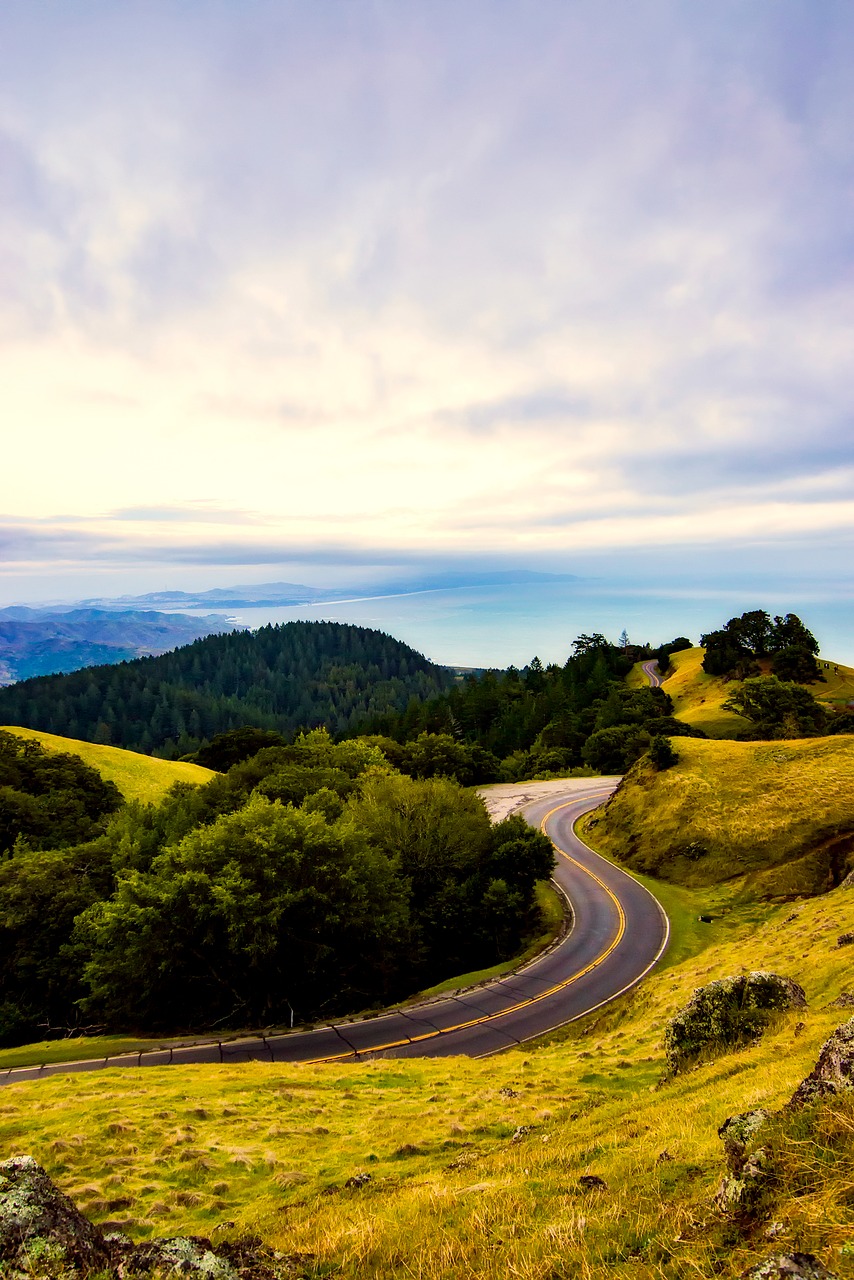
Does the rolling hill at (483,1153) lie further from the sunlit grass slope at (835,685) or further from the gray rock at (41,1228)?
the sunlit grass slope at (835,685)

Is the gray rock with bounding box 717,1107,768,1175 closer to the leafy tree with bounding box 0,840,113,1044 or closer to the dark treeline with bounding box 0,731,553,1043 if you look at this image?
the dark treeline with bounding box 0,731,553,1043

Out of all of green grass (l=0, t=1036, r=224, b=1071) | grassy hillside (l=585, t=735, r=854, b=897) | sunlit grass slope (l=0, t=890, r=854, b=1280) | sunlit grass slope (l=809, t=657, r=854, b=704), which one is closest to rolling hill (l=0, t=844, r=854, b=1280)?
sunlit grass slope (l=0, t=890, r=854, b=1280)

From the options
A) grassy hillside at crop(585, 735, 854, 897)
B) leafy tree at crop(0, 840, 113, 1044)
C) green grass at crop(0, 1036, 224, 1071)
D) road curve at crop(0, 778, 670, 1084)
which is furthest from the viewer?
grassy hillside at crop(585, 735, 854, 897)

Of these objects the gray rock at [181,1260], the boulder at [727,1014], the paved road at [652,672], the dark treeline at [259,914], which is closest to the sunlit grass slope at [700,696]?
the paved road at [652,672]

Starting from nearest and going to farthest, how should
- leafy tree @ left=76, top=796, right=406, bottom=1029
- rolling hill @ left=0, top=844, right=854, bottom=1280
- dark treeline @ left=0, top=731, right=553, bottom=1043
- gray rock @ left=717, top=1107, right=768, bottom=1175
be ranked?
rolling hill @ left=0, top=844, right=854, bottom=1280, gray rock @ left=717, top=1107, right=768, bottom=1175, leafy tree @ left=76, top=796, right=406, bottom=1029, dark treeline @ left=0, top=731, right=553, bottom=1043

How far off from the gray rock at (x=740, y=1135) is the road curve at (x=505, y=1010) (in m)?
22.2

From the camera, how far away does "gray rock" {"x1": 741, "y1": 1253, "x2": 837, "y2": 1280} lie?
134 inches

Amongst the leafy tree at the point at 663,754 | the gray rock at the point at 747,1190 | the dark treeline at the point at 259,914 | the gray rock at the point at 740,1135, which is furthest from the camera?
the leafy tree at the point at 663,754

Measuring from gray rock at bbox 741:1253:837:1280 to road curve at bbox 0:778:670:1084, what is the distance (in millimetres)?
24365

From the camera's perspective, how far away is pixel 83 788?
6122cm

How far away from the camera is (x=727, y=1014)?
1414cm

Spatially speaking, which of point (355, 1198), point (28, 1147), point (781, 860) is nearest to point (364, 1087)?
point (28, 1147)

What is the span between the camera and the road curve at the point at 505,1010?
25016 mm

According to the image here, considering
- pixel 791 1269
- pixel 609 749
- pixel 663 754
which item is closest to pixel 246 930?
pixel 791 1269
